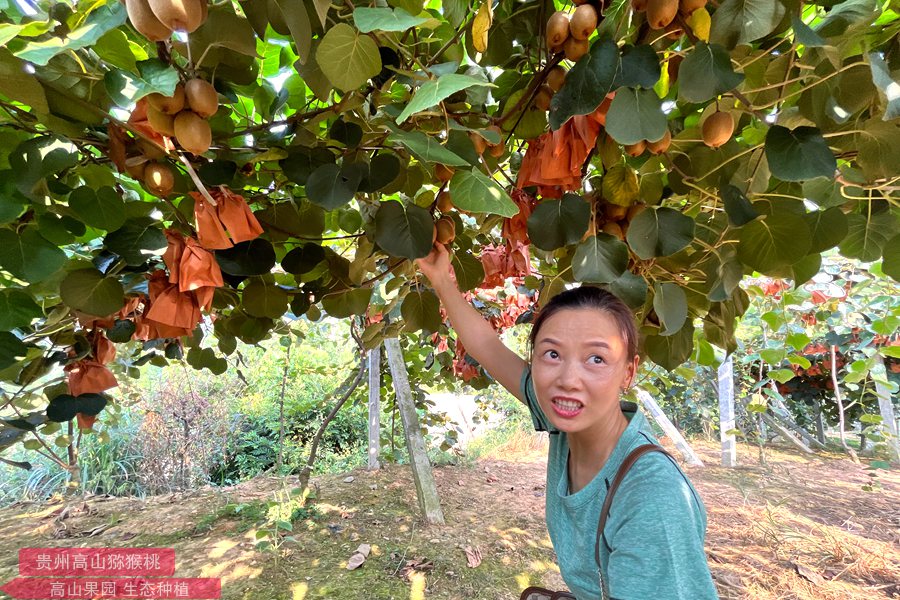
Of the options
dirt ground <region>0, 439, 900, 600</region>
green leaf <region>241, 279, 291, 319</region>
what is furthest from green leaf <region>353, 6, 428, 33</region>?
dirt ground <region>0, 439, 900, 600</region>

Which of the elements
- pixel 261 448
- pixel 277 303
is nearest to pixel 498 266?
pixel 277 303

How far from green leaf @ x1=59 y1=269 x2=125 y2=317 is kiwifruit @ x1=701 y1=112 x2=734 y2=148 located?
92cm

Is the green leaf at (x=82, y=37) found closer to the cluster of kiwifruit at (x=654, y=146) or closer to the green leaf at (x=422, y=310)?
the cluster of kiwifruit at (x=654, y=146)

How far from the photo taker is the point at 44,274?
0.71 meters

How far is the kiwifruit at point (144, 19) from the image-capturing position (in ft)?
1.24

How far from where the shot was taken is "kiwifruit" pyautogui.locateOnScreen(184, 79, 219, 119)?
0.53m

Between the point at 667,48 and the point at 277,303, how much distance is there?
0.80 meters

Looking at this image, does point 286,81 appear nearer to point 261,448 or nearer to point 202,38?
point 202,38

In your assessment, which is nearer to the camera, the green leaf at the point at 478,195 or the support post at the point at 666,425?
the green leaf at the point at 478,195

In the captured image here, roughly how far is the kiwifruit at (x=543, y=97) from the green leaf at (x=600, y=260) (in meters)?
0.21

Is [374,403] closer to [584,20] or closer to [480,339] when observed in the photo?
[480,339]

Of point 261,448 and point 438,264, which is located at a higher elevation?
point 438,264

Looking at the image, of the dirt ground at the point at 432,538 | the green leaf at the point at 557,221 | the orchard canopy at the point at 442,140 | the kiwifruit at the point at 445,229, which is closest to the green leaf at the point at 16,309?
the orchard canopy at the point at 442,140

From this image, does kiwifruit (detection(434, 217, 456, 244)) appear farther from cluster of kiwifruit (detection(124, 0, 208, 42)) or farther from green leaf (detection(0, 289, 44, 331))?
green leaf (detection(0, 289, 44, 331))
